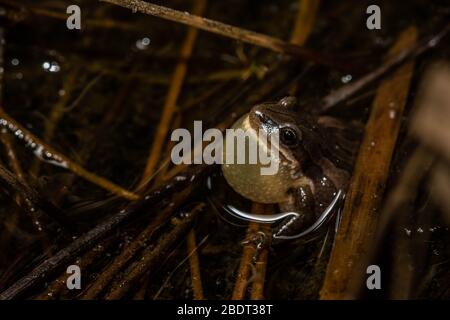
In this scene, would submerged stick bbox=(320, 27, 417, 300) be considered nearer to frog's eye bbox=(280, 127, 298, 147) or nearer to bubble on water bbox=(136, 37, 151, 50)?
Answer: frog's eye bbox=(280, 127, 298, 147)

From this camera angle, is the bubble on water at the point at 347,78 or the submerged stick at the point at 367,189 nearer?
the submerged stick at the point at 367,189

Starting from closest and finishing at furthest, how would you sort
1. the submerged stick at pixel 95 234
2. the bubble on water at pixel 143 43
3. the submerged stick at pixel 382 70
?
1. the submerged stick at pixel 95 234
2. the submerged stick at pixel 382 70
3. the bubble on water at pixel 143 43

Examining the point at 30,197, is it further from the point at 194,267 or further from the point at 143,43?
the point at 143,43

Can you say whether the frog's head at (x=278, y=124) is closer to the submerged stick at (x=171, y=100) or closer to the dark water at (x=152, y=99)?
the dark water at (x=152, y=99)

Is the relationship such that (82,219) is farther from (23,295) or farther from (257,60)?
(257,60)

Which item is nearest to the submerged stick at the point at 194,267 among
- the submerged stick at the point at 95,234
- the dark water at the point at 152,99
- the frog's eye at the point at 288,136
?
the dark water at the point at 152,99

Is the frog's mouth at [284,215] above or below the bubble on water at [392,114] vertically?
below
